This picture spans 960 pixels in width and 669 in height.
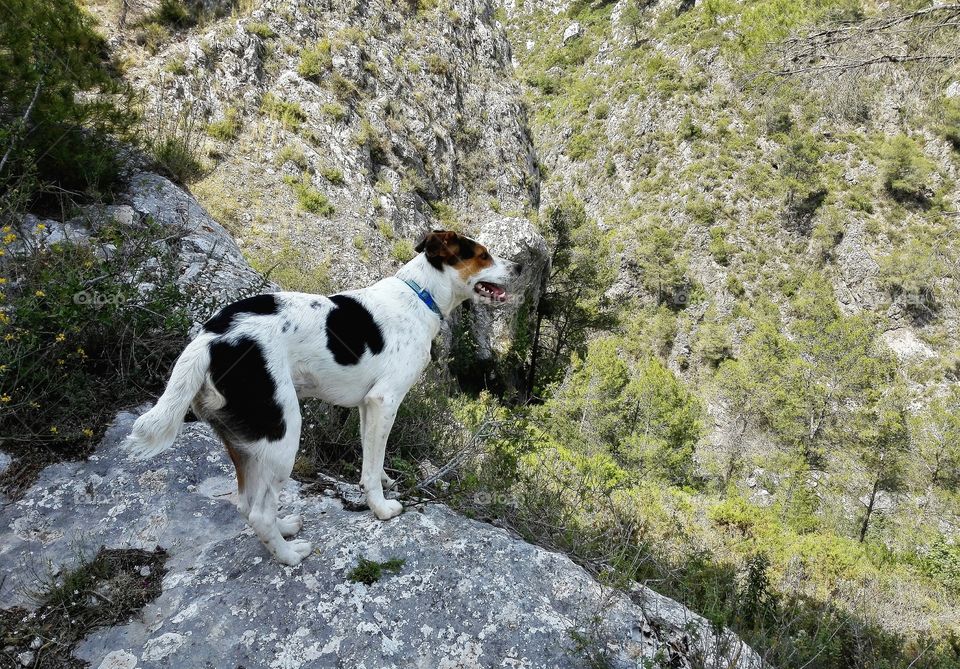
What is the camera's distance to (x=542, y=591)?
8.38ft

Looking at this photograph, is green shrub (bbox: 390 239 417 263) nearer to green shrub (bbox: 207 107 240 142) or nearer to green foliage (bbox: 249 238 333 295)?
green foliage (bbox: 249 238 333 295)

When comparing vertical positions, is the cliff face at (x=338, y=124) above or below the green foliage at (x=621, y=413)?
above

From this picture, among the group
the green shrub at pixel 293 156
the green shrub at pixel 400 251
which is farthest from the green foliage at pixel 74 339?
the green shrub at pixel 293 156

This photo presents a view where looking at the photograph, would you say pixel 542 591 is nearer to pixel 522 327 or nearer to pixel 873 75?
pixel 873 75

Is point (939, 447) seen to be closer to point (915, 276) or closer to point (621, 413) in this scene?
point (621, 413)

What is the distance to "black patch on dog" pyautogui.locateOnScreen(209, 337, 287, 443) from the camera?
224 centimetres

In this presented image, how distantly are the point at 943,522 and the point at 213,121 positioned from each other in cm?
3409

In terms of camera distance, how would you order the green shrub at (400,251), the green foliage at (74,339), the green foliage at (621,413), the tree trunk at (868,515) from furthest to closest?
the green foliage at (621,413)
the tree trunk at (868,515)
the green shrub at (400,251)
the green foliage at (74,339)

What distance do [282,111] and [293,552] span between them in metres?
18.7

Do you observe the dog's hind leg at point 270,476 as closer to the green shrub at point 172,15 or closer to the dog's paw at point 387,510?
the dog's paw at point 387,510

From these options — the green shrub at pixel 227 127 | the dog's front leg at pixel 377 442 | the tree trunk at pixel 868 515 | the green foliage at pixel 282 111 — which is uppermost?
the green foliage at pixel 282 111

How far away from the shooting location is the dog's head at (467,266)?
10.6ft

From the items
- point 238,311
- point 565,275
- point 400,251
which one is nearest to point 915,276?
point 565,275

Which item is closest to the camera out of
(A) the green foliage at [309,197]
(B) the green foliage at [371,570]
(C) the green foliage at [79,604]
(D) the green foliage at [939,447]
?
(C) the green foliage at [79,604]
